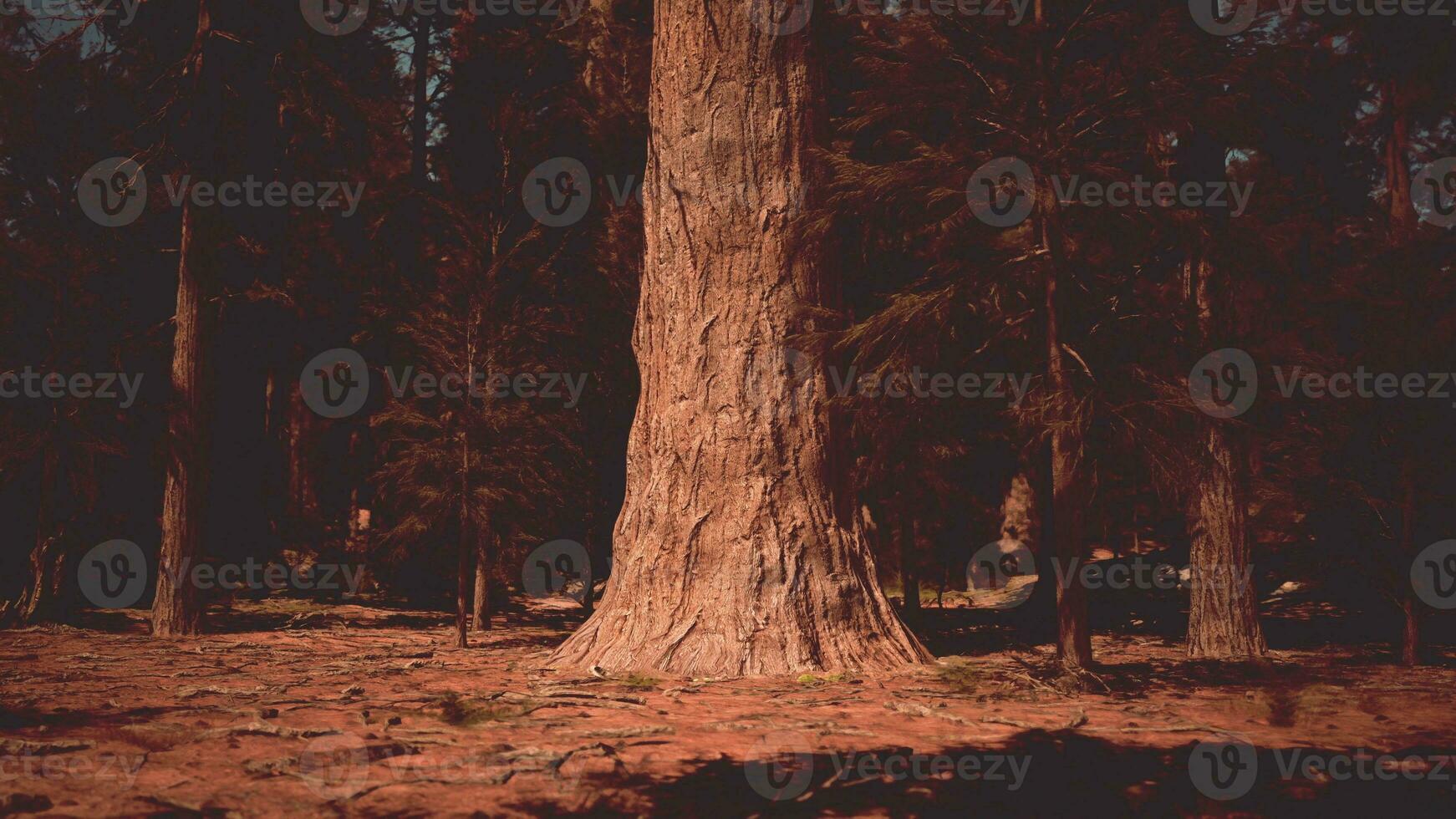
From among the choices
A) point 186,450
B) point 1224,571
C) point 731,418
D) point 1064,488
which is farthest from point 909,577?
point 186,450

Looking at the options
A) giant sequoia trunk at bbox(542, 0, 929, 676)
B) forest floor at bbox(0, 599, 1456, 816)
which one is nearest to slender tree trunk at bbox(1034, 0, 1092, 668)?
forest floor at bbox(0, 599, 1456, 816)

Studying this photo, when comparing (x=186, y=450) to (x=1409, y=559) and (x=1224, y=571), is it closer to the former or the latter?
(x=1224, y=571)

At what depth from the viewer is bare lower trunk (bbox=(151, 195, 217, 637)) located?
13.3 metres

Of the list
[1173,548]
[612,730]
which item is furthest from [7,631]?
[1173,548]

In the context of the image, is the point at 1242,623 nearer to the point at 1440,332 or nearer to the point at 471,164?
the point at 1440,332

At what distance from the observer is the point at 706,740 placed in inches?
224

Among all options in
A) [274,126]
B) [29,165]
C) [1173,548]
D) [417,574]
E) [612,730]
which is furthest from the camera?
[1173,548]

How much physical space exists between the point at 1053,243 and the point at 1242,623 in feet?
15.3

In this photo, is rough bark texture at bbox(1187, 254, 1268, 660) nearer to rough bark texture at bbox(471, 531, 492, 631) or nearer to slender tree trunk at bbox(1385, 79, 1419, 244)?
rough bark texture at bbox(471, 531, 492, 631)

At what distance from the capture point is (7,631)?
13406 millimetres

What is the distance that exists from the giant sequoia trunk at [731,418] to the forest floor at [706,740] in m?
0.55

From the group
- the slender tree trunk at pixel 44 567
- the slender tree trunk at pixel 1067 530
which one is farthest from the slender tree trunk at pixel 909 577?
the slender tree trunk at pixel 44 567

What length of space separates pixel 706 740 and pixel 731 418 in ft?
11.4

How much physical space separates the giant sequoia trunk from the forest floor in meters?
0.55
